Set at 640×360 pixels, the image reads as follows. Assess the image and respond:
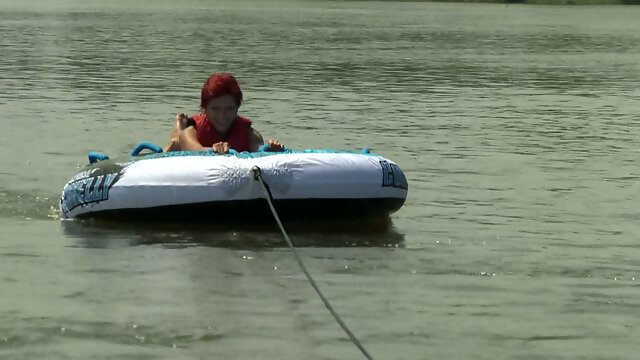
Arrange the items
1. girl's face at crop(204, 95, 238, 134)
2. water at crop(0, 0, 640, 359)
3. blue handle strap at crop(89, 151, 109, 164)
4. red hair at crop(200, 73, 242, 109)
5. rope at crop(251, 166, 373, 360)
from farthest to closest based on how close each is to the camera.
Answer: blue handle strap at crop(89, 151, 109, 164) → girl's face at crop(204, 95, 238, 134) → red hair at crop(200, 73, 242, 109) → water at crop(0, 0, 640, 359) → rope at crop(251, 166, 373, 360)

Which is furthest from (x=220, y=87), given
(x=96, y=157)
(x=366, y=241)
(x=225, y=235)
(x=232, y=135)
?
(x=366, y=241)

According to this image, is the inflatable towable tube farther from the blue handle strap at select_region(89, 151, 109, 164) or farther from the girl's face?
the blue handle strap at select_region(89, 151, 109, 164)

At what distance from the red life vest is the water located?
3.41 feet

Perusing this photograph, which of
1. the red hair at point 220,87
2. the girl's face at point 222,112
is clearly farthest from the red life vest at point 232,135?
the red hair at point 220,87

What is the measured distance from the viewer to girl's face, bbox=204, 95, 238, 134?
46.8ft

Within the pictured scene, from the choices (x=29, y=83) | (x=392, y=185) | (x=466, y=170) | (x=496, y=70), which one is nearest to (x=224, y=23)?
(x=496, y=70)

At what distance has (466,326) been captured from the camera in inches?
416

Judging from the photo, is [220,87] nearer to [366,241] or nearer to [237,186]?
[237,186]

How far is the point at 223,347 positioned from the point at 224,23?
7267cm

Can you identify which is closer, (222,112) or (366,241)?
(366,241)

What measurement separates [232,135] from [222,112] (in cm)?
34

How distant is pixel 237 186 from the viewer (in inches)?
534

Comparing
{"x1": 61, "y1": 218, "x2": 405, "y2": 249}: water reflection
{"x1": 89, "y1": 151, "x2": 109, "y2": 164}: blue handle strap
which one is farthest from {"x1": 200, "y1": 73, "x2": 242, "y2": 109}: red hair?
{"x1": 89, "y1": 151, "x2": 109, "y2": 164}: blue handle strap

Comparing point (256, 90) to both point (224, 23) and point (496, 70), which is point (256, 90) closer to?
point (496, 70)
